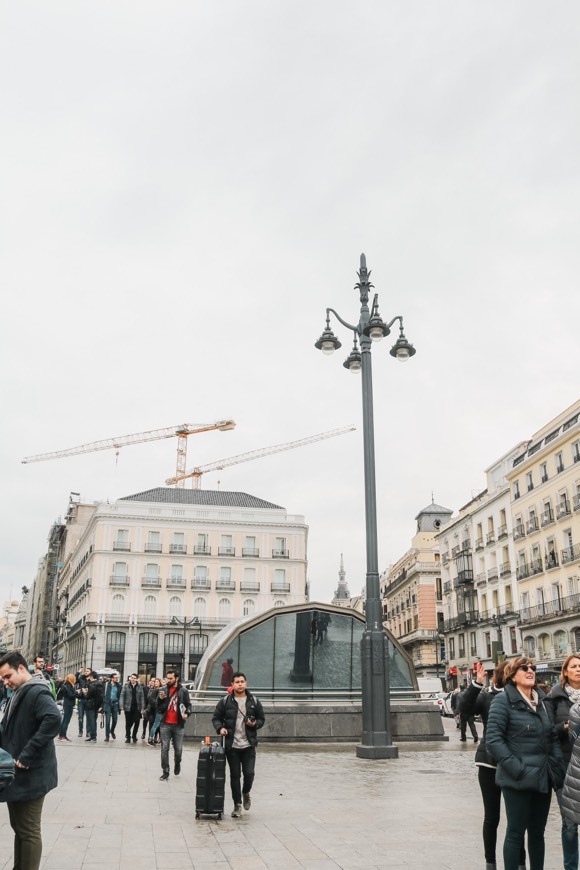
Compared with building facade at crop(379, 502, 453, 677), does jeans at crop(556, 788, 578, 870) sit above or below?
below

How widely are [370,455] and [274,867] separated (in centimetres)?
1002

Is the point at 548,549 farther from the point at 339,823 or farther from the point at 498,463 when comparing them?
the point at 339,823

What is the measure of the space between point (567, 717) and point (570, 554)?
4187 centimetres

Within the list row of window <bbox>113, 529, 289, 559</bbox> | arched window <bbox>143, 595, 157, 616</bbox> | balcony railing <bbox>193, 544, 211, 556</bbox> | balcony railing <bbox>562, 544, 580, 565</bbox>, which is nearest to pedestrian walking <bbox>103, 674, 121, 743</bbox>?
balcony railing <bbox>562, 544, 580, 565</bbox>

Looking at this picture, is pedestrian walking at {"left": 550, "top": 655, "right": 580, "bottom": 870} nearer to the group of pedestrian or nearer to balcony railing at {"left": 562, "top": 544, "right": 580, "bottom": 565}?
the group of pedestrian

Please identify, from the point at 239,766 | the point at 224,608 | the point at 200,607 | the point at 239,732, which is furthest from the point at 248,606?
the point at 239,732

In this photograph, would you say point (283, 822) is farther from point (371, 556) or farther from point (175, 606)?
point (175, 606)

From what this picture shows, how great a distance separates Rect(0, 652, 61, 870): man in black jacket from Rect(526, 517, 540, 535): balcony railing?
155 feet

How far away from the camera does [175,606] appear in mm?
67875

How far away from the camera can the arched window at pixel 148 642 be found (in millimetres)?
66188

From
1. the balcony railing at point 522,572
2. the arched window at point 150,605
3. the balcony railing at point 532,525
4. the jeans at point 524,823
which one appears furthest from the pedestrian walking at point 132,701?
the arched window at point 150,605

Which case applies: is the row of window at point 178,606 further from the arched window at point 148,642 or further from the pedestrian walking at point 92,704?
the pedestrian walking at point 92,704

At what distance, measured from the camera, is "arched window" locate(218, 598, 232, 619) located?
68.2 metres

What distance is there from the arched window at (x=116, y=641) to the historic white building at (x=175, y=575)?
8cm
